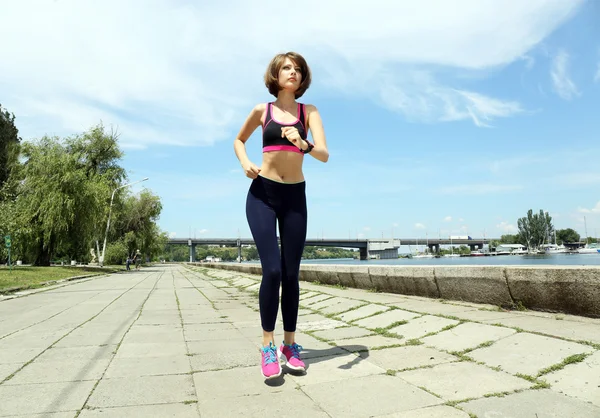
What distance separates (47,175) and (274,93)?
2727cm

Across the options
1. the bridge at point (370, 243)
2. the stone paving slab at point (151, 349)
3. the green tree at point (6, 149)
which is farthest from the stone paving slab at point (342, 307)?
the bridge at point (370, 243)

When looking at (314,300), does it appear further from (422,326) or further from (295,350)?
(295,350)

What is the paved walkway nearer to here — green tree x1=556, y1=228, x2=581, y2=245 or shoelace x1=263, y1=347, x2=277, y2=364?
shoelace x1=263, y1=347, x2=277, y2=364

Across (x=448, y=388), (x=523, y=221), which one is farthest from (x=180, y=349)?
(x=523, y=221)

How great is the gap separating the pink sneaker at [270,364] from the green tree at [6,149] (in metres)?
31.8

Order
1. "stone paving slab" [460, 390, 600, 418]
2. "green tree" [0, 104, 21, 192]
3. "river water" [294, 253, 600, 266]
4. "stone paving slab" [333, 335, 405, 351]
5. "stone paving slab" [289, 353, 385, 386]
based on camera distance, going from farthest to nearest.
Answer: "green tree" [0, 104, 21, 192]
"river water" [294, 253, 600, 266]
"stone paving slab" [333, 335, 405, 351]
"stone paving slab" [289, 353, 385, 386]
"stone paving slab" [460, 390, 600, 418]

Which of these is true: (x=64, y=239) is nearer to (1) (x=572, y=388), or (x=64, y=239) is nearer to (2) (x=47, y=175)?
(2) (x=47, y=175)

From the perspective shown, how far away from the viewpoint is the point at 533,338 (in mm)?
3158

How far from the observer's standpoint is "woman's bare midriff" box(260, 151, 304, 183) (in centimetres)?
310

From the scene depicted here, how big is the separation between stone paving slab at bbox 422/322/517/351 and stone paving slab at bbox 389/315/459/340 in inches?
5.9

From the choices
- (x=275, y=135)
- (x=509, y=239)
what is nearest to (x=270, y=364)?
(x=275, y=135)

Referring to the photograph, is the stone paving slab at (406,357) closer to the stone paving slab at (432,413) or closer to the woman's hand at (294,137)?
the stone paving slab at (432,413)

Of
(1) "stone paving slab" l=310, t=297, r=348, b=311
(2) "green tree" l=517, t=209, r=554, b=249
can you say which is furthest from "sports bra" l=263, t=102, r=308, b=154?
(2) "green tree" l=517, t=209, r=554, b=249

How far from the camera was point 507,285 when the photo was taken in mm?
4566
